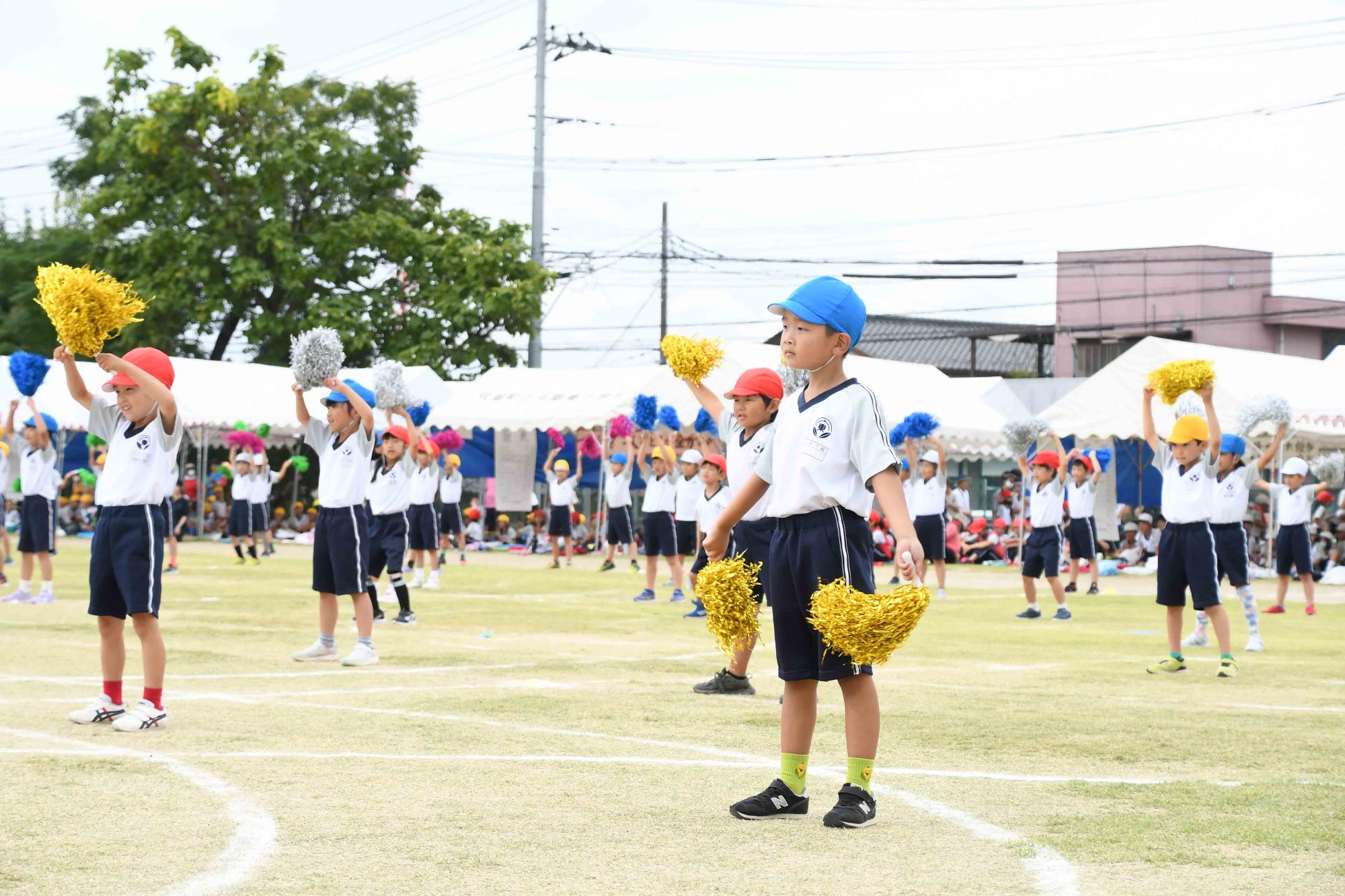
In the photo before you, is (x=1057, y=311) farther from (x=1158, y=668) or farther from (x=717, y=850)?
(x=717, y=850)

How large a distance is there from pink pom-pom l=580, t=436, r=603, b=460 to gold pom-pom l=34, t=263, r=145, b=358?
20784mm

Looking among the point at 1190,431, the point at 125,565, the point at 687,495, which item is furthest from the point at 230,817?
the point at 687,495

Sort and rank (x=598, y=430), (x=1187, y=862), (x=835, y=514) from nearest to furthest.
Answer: (x=1187, y=862) < (x=835, y=514) < (x=598, y=430)

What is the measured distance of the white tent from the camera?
24.3 meters

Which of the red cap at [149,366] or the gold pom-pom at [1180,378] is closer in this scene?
the red cap at [149,366]

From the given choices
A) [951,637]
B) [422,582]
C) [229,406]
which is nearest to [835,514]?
[951,637]

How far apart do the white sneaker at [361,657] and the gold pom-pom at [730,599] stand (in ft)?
18.0

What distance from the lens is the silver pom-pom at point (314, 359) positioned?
970 cm

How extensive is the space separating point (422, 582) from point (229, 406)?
1301cm

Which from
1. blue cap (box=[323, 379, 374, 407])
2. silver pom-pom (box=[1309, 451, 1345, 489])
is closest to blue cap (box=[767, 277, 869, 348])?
blue cap (box=[323, 379, 374, 407])

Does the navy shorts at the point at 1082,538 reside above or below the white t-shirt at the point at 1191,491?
below

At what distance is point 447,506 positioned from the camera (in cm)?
2506

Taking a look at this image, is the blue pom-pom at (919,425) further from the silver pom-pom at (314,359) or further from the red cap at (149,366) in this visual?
the red cap at (149,366)

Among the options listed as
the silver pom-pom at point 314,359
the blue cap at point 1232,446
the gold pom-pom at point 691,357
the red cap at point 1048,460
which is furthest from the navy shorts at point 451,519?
the gold pom-pom at point 691,357
